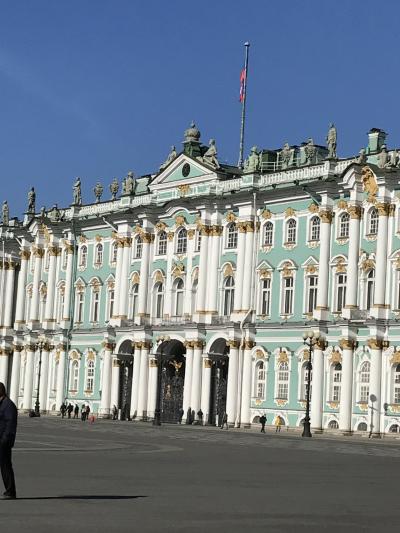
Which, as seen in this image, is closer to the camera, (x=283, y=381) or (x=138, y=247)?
(x=283, y=381)

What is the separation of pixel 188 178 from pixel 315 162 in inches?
437

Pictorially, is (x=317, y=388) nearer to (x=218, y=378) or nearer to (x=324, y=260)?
(x=324, y=260)

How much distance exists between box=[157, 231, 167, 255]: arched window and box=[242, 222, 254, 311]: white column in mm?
9322

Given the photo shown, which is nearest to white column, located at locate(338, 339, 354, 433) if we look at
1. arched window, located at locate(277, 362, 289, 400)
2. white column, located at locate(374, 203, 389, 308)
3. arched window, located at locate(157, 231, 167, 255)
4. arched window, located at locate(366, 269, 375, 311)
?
arched window, located at locate(366, 269, 375, 311)

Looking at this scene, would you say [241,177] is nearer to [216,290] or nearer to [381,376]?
[216,290]

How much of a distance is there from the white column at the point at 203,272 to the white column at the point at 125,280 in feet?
29.7

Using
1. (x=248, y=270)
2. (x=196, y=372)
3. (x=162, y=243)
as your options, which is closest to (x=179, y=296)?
(x=162, y=243)

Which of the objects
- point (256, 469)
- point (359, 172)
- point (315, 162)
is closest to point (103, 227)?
point (315, 162)

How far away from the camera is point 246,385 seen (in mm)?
80375

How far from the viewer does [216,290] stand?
83.7 m

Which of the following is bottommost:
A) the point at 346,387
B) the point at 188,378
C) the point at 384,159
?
the point at 346,387

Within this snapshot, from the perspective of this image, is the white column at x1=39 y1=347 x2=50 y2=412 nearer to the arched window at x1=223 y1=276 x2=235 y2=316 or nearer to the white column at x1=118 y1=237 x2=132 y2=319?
the white column at x1=118 y1=237 x2=132 y2=319

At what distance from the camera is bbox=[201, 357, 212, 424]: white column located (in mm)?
82625

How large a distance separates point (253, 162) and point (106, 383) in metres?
21.1
